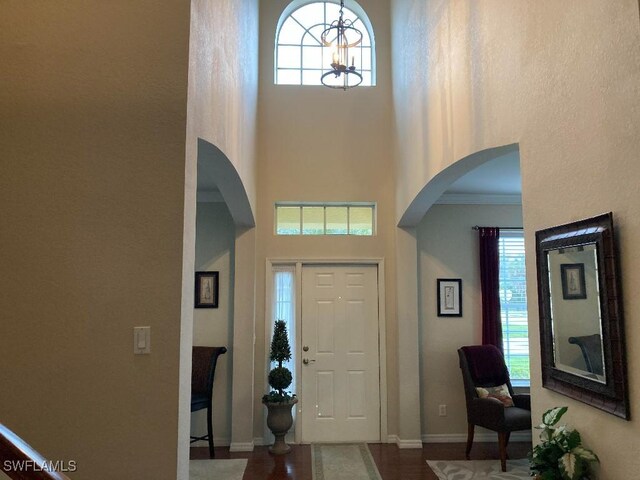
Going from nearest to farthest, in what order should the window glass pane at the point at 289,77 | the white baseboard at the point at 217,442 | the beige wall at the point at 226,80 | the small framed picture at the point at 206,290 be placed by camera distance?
1. the beige wall at the point at 226,80
2. the white baseboard at the point at 217,442
3. the small framed picture at the point at 206,290
4. the window glass pane at the point at 289,77

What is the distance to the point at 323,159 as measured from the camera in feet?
17.8

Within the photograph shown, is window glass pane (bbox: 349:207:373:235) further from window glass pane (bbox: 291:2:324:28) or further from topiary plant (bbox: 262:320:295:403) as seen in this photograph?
window glass pane (bbox: 291:2:324:28)

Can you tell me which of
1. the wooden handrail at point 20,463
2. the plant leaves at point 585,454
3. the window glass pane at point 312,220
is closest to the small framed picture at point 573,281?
the plant leaves at point 585,454

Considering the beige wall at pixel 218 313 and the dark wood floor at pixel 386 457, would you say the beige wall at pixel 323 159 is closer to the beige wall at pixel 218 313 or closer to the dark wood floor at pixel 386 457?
the beige wall at pixel 218 313

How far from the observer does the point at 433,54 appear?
393 cm

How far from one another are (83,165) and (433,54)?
2.98m

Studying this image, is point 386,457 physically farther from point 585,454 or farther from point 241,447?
point 585,454

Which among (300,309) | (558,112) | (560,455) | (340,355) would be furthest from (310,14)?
(560,455)

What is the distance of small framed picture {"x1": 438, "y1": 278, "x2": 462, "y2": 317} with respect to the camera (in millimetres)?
5387

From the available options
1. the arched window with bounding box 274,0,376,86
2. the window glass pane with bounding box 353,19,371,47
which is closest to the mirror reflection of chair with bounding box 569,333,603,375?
the arched window with bounding box 274,0,376,86

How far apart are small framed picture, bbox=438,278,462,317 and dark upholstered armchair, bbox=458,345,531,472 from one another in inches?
18.9

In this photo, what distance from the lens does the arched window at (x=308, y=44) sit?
568cm

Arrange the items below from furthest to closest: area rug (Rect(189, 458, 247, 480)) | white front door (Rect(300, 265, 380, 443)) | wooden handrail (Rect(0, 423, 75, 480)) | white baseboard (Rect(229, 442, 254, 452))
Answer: white front door (Rect(300, 265, 380, 443)) → white baseboard (Rect(229, 442, 254, 452)) → area rug (Rect(189, 458, 247, 480)) → wooden handrail (Rect(0, 423, 75, 480))

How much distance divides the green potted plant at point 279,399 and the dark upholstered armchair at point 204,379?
0.57m
